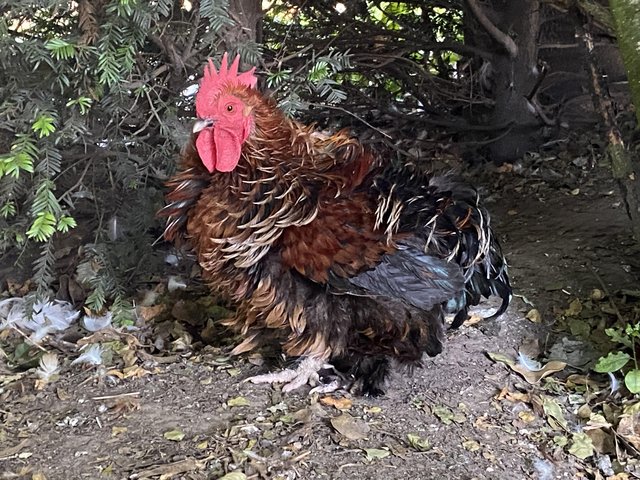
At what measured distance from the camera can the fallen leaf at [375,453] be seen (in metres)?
2.23

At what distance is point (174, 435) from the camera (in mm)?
2305

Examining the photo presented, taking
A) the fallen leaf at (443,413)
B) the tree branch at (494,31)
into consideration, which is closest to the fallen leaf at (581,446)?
the fallen leaf at (443,413)

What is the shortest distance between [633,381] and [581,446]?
1.16 ft

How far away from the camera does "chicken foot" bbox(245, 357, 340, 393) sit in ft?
8.70

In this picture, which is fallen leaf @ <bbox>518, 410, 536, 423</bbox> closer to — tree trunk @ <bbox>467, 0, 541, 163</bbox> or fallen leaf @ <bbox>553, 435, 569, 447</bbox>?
fallen leaf @ <bbox>553, 435, 569, 447</bbox>

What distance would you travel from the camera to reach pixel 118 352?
291cm

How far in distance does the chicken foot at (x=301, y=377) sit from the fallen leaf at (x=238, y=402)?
0.13 metres

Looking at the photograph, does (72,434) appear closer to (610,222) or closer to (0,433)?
(0,433)

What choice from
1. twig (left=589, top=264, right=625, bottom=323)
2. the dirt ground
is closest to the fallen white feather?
the dirt ground

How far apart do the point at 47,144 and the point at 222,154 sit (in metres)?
0.72

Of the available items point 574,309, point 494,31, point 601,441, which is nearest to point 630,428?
point 601,441

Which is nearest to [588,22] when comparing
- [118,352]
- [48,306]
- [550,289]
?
[550,289]

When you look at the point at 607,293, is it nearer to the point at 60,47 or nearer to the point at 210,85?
the point at 210,85

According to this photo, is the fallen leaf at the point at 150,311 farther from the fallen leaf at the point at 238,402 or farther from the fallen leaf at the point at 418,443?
the fallen leaf at the point at 418,443
